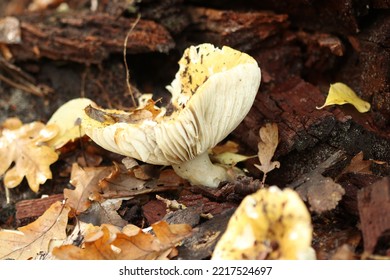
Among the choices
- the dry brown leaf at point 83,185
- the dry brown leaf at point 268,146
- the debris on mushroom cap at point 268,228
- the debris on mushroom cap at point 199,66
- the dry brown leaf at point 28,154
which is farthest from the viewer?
the dry brown leaf at point 28,154

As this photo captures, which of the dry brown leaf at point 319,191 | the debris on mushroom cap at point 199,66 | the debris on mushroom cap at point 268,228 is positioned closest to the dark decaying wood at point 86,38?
the debris on mushroom cap at point 199,66

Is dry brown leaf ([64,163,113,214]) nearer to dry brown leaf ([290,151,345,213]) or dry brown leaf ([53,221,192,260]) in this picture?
dry brown leaf ([53,221,192,260])

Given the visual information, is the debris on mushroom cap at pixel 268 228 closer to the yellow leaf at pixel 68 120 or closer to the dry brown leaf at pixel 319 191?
the dry brown leaf at pixel 319 191

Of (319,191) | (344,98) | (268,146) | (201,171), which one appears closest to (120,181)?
(201,171)

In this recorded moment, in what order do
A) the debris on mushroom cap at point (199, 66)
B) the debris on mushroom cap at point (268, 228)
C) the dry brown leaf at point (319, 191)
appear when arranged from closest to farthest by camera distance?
the debris on mushroom cap at point (268, 228)
the dry brown leaf at point (319, 191)
the debris on mushroom cap at point (199, 66)

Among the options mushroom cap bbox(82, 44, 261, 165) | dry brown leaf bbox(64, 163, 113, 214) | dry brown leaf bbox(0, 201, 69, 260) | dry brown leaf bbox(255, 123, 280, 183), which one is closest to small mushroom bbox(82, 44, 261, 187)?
mushroom cap bbox(82, 44, 261, 165)
